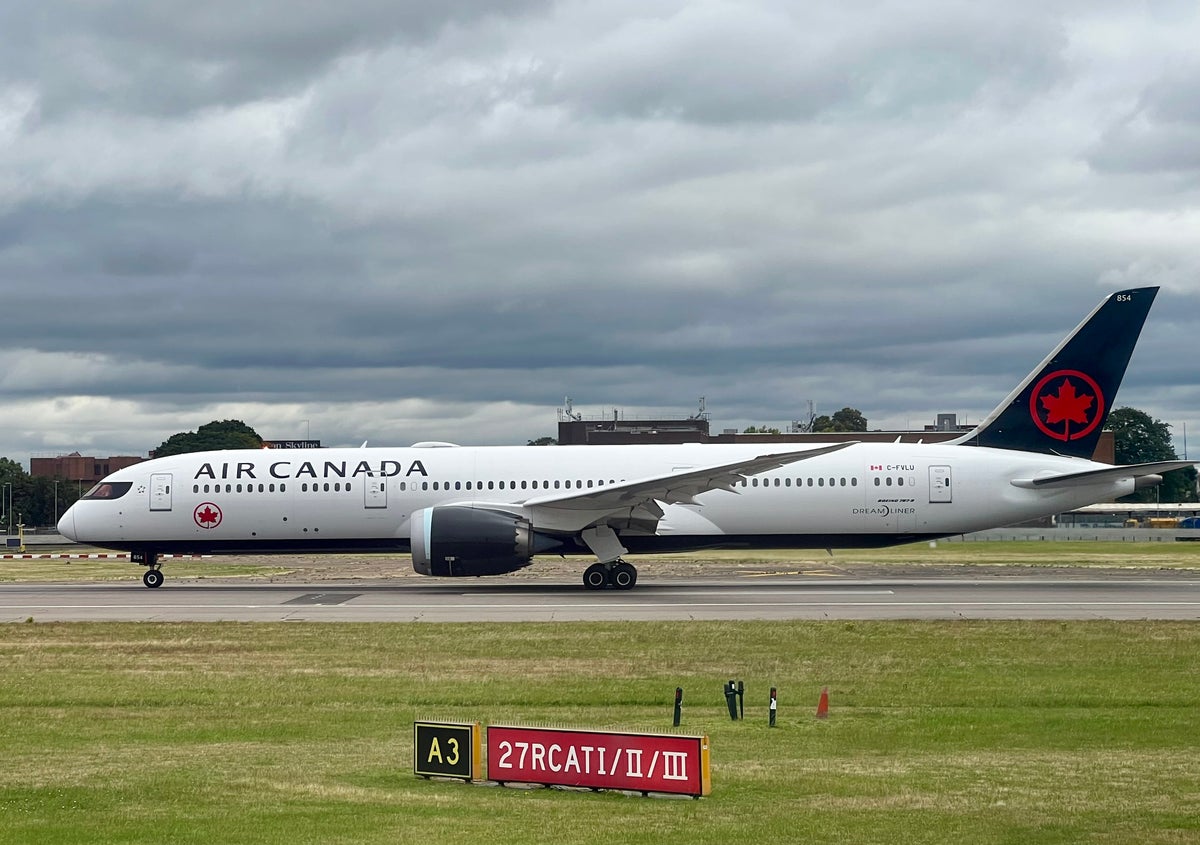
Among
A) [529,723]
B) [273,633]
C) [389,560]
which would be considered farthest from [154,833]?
[389,560]

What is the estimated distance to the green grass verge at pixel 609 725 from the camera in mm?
9656

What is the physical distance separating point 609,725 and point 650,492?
58.6 feet

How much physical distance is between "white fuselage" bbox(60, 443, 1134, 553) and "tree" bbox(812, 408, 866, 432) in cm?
11194

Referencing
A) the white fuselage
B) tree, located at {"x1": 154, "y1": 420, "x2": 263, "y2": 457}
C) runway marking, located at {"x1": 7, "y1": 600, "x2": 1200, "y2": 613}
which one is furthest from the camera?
tree, located at {"x1": 154, "y1": 420, "x2": 263, "y2": 457}

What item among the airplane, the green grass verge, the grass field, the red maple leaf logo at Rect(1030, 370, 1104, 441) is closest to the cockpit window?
the airplane

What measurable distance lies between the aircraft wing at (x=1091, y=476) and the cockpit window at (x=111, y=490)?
24.3 m

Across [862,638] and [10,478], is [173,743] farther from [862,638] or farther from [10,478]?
[10,478]

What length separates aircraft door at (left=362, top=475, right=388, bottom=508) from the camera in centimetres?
3450

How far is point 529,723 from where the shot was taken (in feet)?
47.2

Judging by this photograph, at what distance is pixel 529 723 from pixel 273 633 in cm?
1016

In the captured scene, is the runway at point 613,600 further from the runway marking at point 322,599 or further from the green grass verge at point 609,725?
the green grass verge at point 609,725

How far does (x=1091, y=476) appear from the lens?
108 feet

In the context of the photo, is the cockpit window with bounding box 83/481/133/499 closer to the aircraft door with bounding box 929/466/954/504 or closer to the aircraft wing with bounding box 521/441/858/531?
the aircraft wing with bounding box 521/441/858/531

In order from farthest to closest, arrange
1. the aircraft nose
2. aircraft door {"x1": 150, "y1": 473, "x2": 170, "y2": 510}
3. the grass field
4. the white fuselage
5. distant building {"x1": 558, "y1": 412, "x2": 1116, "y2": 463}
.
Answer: distant building {"x1": 558, "y1": 412, "x2": 1116, "y2": 463}, the grass field, the aircraft nose, aircraft door {"x1": 150, "y1": 473, "x2": 170, "y2": 510}, the white fuselage
